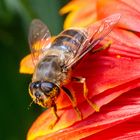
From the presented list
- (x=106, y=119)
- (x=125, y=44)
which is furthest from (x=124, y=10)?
(x=106, y=119)

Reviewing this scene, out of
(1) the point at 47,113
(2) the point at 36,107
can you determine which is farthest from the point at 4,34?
(1) the point at 47,113

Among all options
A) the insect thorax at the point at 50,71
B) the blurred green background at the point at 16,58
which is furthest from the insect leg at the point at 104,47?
the blurred green background at the point at 16,58

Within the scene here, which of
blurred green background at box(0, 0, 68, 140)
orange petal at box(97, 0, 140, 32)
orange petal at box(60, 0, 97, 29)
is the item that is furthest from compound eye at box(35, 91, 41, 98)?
blurred green background at box(0, 0, 68, 140)

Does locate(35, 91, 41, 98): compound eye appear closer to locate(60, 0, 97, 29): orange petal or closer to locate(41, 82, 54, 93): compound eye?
locate(41, 82, 54, 93): compound eye

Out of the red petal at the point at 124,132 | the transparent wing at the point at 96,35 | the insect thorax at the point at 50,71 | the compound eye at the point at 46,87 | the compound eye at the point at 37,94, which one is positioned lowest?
the red petal at the point at 124,132

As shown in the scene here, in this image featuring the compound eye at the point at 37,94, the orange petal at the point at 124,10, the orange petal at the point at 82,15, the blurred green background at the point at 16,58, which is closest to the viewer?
the compound eye at the point at 37,94

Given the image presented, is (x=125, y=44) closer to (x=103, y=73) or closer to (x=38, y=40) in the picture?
(x=103, y=73)

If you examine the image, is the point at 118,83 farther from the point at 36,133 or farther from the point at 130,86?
the point at 36,133

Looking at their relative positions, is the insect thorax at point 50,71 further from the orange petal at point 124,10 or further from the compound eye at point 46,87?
the orange petal at point 124,10
